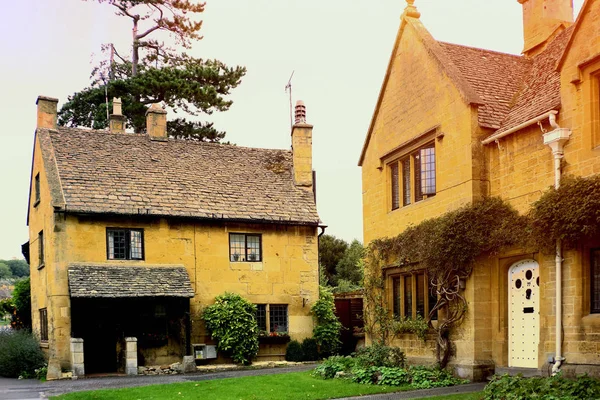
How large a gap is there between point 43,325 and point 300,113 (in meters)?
13.2

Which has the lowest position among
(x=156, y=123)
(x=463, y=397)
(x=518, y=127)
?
(x=463, y=397)

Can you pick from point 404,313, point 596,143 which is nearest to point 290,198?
point 404,313

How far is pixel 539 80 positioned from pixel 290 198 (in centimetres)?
1281

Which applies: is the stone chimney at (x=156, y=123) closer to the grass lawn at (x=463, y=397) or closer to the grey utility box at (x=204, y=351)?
the grey utility box at (x=204, y=351)

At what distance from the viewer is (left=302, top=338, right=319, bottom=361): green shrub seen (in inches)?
981

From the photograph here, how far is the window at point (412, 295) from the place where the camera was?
55.7 ft

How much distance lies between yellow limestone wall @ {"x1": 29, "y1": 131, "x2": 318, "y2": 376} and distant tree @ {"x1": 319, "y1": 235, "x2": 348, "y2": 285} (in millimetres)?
22842

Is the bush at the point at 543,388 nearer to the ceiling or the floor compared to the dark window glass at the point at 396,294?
nearer to the floor

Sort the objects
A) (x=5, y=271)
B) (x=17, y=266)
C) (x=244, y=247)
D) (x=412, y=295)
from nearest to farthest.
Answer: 1. (x=412, y=295)
2. (x=244, y=247)
3. (x=5, y=271)
4. (x=17, y=266)

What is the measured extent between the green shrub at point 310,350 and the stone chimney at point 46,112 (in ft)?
42.5

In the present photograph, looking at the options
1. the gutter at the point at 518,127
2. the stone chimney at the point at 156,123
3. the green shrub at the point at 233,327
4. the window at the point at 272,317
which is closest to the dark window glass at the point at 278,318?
the window at the point at 272,317

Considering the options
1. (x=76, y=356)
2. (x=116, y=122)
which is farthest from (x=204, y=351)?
(x=116, y=122)

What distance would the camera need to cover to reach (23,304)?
29.0m

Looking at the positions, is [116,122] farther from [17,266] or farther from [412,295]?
[17,266]
